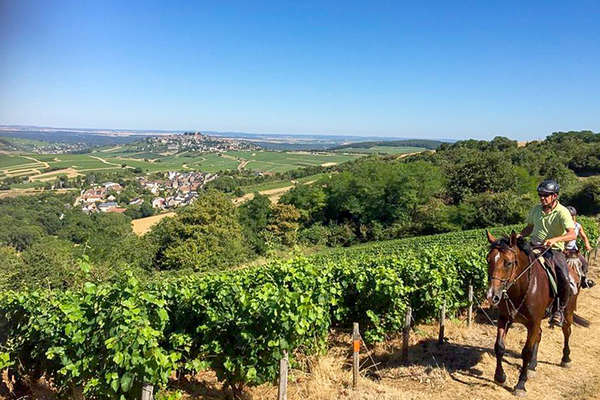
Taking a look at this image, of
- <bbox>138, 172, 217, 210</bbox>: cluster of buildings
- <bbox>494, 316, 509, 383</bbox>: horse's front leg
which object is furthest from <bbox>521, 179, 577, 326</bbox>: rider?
<bbox>138, 172, 217, 210</bbox>: cluster of buildings

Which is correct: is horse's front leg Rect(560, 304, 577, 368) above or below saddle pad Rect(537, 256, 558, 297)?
below

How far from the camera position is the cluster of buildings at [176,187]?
94.2m

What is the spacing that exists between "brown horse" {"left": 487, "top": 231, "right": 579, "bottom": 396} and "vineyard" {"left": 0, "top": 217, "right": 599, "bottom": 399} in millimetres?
2124

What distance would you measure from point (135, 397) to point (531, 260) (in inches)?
247

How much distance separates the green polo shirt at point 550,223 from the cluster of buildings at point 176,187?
3382 inches

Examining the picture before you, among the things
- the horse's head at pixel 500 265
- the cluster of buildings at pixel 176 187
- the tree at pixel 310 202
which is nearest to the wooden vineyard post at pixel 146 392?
the horse's head at pixel 500 265

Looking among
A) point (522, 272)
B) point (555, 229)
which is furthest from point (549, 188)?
point (522, 272)

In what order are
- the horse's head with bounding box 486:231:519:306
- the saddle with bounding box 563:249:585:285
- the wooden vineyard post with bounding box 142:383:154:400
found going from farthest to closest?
the saddle with bounding box 563:249:585:285 → the horse's head with bounding box 486:231:519:306 → the wooden vineyard post with bounding box 142:383:154:400

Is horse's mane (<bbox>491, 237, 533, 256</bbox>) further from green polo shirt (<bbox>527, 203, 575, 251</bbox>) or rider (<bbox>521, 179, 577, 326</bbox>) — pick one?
green polo shirt (<bbox>527, 203, 575, 251</bbox>)

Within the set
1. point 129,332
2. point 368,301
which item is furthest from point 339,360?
point 129,332

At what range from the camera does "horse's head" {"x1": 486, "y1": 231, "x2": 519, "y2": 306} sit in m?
5.25

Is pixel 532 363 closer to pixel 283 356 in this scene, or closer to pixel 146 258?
pixel 283 356

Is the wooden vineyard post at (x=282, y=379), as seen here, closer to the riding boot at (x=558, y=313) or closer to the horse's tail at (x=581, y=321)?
the riding boot at (x=558, y=313)

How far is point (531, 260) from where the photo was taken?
5.88 m
